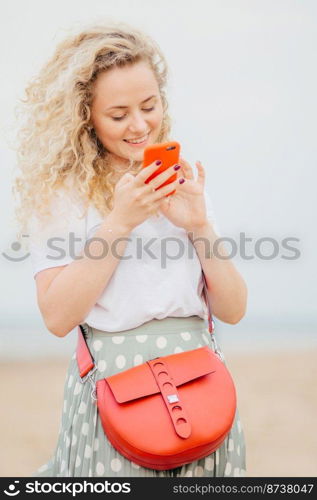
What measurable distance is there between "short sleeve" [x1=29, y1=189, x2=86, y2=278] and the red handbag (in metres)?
0.25

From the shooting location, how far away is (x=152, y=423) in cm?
131

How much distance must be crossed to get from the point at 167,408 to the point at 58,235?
454mm

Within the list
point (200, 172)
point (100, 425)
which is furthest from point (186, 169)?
point (100, 425)

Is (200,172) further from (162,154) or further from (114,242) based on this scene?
(114,242)

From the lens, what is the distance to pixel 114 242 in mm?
1343

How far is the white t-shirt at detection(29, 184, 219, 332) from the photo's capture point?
140 centimetres

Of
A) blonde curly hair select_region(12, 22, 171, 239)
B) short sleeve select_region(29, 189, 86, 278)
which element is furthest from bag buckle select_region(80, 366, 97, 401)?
blonde curly hair select_region(12, 22, 171, 239)

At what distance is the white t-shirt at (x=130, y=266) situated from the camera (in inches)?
55.3

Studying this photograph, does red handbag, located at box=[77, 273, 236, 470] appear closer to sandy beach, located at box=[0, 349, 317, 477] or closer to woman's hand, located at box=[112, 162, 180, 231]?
woman's hand, located at box=[112, 162, 180, 231]

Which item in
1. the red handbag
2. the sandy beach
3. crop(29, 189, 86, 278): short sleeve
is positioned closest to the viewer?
the red handbag

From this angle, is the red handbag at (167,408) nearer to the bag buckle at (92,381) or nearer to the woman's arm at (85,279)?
the bag buckle at (92,381)

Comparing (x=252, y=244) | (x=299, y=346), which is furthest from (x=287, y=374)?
(x=252, y=244)

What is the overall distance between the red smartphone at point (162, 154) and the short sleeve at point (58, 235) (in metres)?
0.20

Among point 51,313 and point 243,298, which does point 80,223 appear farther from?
point 243,298
